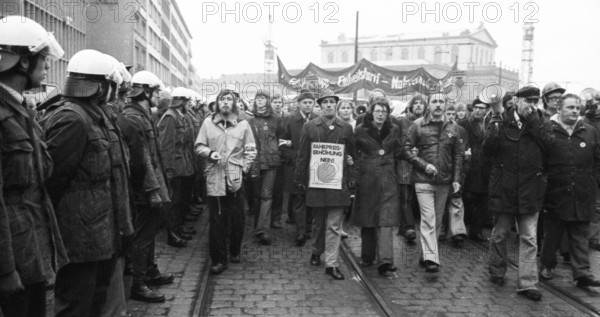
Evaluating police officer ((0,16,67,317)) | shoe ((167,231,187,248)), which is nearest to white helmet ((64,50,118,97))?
police officer ((0,16,67,317))

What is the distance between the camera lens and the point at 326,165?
23.3ft

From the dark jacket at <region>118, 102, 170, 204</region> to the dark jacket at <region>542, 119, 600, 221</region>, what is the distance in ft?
14.2

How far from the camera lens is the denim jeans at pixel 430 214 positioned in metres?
7.00

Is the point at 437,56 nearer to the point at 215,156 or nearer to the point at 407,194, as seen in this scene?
the point at 407,194

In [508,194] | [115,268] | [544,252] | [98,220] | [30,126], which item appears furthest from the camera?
[544,252]

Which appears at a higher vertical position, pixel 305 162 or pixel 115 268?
pixel 305 162

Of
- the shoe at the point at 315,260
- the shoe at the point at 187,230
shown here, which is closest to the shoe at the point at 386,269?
the shoe at the point at 315,260

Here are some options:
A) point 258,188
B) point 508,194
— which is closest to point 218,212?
point 258,188

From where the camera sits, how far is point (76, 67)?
4219 millimetres

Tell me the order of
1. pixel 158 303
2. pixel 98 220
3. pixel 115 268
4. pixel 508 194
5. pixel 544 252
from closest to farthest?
1. pixel 98 220
2. pixel 115 268
3. pixel 158 303
4. pixel 508 194
5. pixel 544 252

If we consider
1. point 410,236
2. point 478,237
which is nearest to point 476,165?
point 478,237

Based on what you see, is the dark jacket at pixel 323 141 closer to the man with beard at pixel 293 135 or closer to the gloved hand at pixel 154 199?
the man with beard at pixel 293 135

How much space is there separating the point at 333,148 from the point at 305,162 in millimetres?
400

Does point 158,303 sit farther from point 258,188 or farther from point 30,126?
point 258,188
